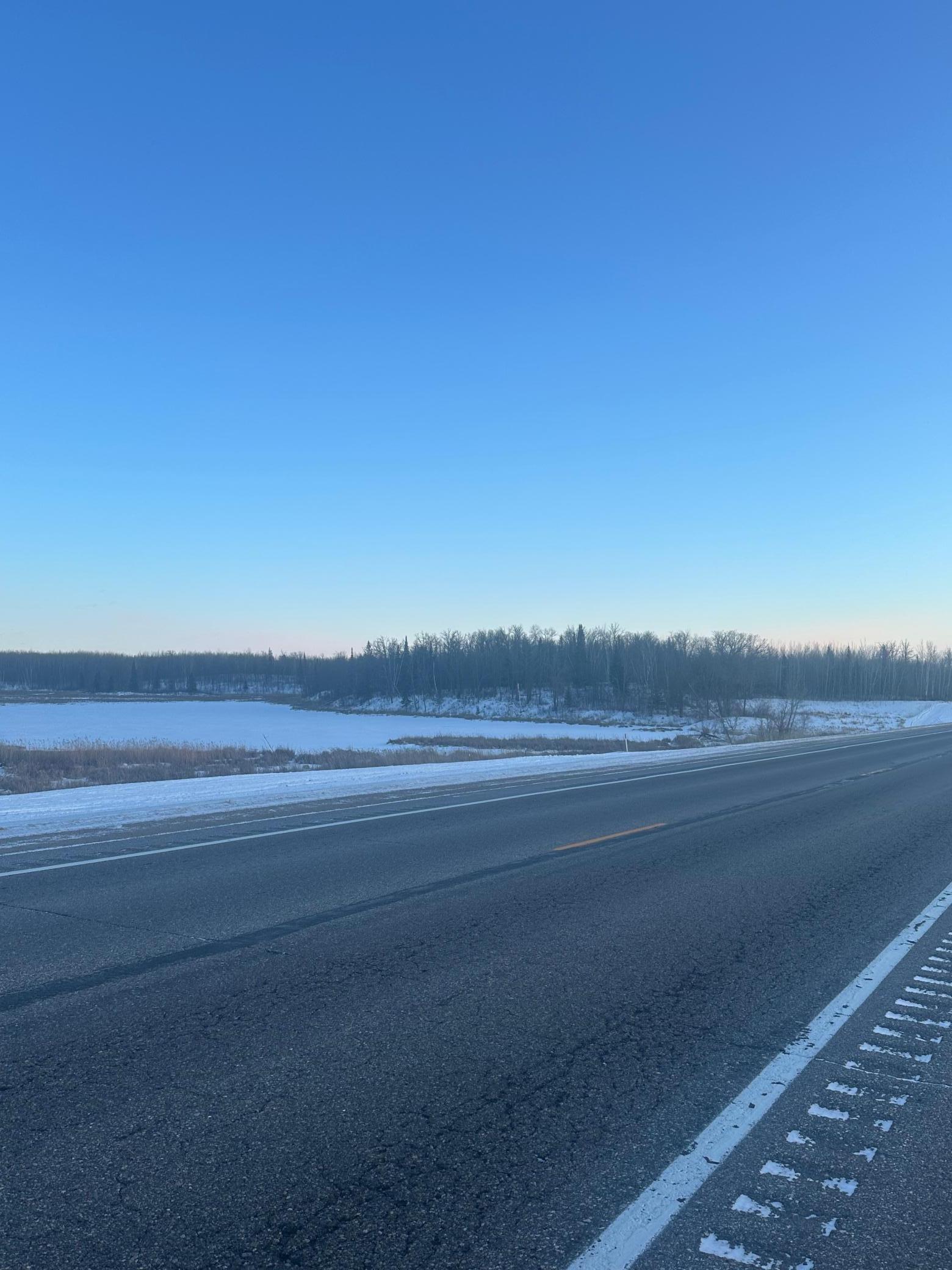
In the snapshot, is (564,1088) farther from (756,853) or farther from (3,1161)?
(756,853)

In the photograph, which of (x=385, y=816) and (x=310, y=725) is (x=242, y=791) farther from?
(x=310, y=725)

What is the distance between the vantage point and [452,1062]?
4621 millimetres

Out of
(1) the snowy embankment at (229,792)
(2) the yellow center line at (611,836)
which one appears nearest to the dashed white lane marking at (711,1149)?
(2) the yellow center line at (611,836)

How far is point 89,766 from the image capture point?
81.1 ft

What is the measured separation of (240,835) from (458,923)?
17.2 feet

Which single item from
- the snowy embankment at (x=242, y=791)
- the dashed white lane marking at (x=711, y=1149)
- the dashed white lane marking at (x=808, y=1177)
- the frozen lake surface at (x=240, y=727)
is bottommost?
the frozen lake surface at (x=240, y=727)

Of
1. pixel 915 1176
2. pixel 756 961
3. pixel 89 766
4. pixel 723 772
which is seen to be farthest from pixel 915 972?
pixel 89 766

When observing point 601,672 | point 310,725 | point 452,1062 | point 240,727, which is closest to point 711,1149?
point 452,1062

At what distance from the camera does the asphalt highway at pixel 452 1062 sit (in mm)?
3223

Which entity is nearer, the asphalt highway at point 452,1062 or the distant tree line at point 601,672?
A: the asphalt highway at point 452,1062

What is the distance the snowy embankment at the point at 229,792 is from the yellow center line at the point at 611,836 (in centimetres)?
577

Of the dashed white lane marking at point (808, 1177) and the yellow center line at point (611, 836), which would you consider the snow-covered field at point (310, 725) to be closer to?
the yellow center line at point (611, 836)

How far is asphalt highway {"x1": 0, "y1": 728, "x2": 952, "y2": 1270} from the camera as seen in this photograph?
3.22m

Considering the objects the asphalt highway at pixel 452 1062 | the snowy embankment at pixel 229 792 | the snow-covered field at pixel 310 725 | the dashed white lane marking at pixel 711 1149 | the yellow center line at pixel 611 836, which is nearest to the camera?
the dashed white lane marking at pixel 711 1149
